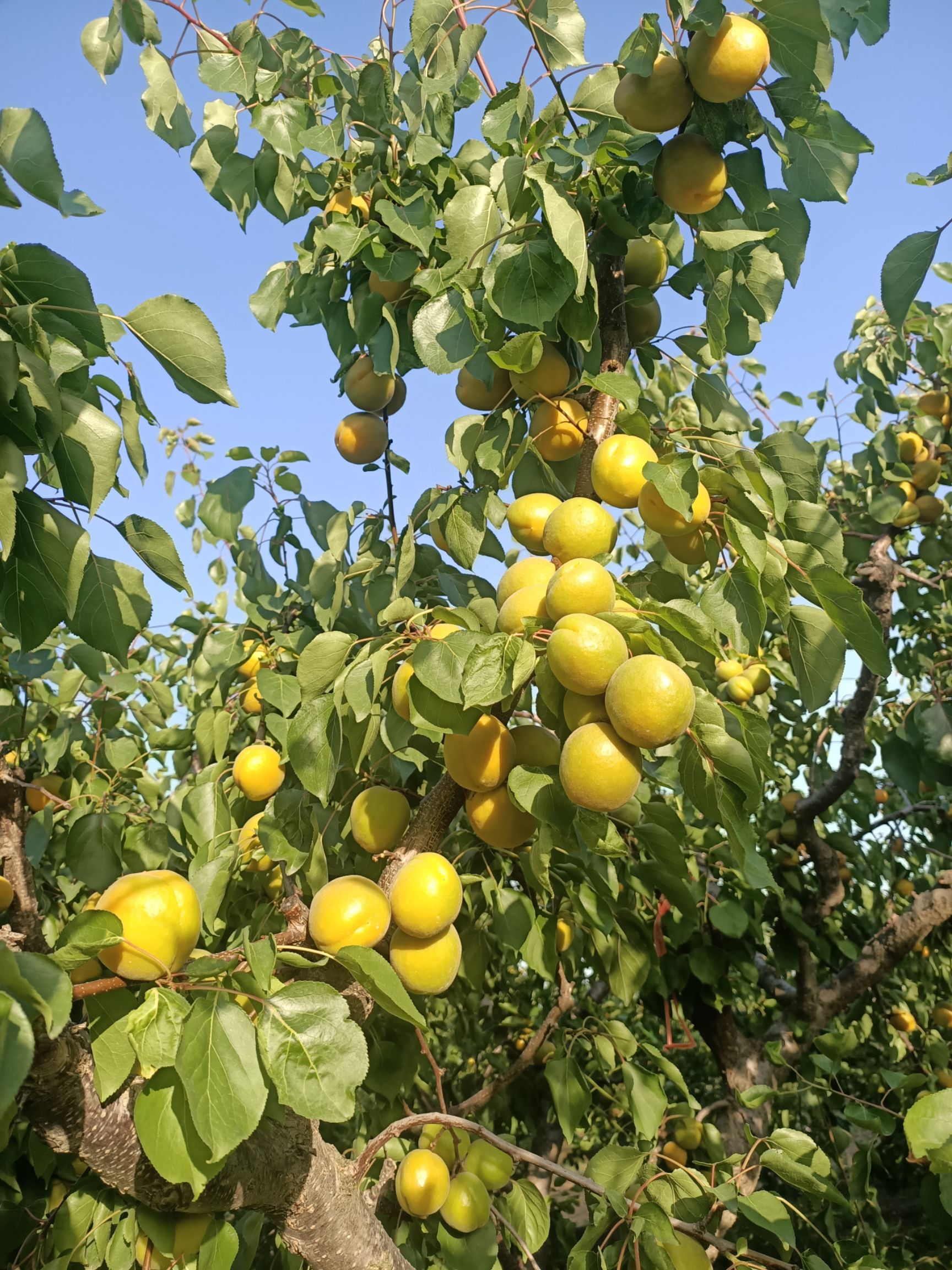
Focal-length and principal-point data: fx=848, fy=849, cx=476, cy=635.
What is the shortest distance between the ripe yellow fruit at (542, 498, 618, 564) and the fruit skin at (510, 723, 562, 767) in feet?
0.79

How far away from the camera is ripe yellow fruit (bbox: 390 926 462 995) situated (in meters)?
1.18

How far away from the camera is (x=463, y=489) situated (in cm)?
136

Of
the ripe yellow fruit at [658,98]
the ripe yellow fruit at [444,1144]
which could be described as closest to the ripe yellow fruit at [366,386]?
the ripe yellow fruit at [658,98]

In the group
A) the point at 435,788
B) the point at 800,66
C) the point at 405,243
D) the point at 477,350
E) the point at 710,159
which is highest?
the point at 800,66

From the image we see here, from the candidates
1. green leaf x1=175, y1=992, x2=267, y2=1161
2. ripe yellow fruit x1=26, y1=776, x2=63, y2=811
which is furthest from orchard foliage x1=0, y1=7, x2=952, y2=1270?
ripe yellow fruit x1=26, y1=776, x2=63, y2=811

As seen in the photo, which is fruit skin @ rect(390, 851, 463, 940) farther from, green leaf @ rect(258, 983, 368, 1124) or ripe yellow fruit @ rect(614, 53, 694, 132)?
ripe yellow fruit @ rect(614, 53, 694, 132)

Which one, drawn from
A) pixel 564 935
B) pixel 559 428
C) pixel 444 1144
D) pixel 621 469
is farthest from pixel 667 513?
pixel 444 1144

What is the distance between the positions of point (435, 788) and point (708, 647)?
49 cm

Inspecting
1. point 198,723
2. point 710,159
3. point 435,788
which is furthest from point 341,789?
point 710,159

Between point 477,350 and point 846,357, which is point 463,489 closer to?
point 477,350

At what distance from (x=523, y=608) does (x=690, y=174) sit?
0.67 meters

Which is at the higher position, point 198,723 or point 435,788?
point 435,788

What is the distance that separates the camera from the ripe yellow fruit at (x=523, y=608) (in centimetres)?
109

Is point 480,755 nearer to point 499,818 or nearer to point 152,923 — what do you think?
point 499,818
